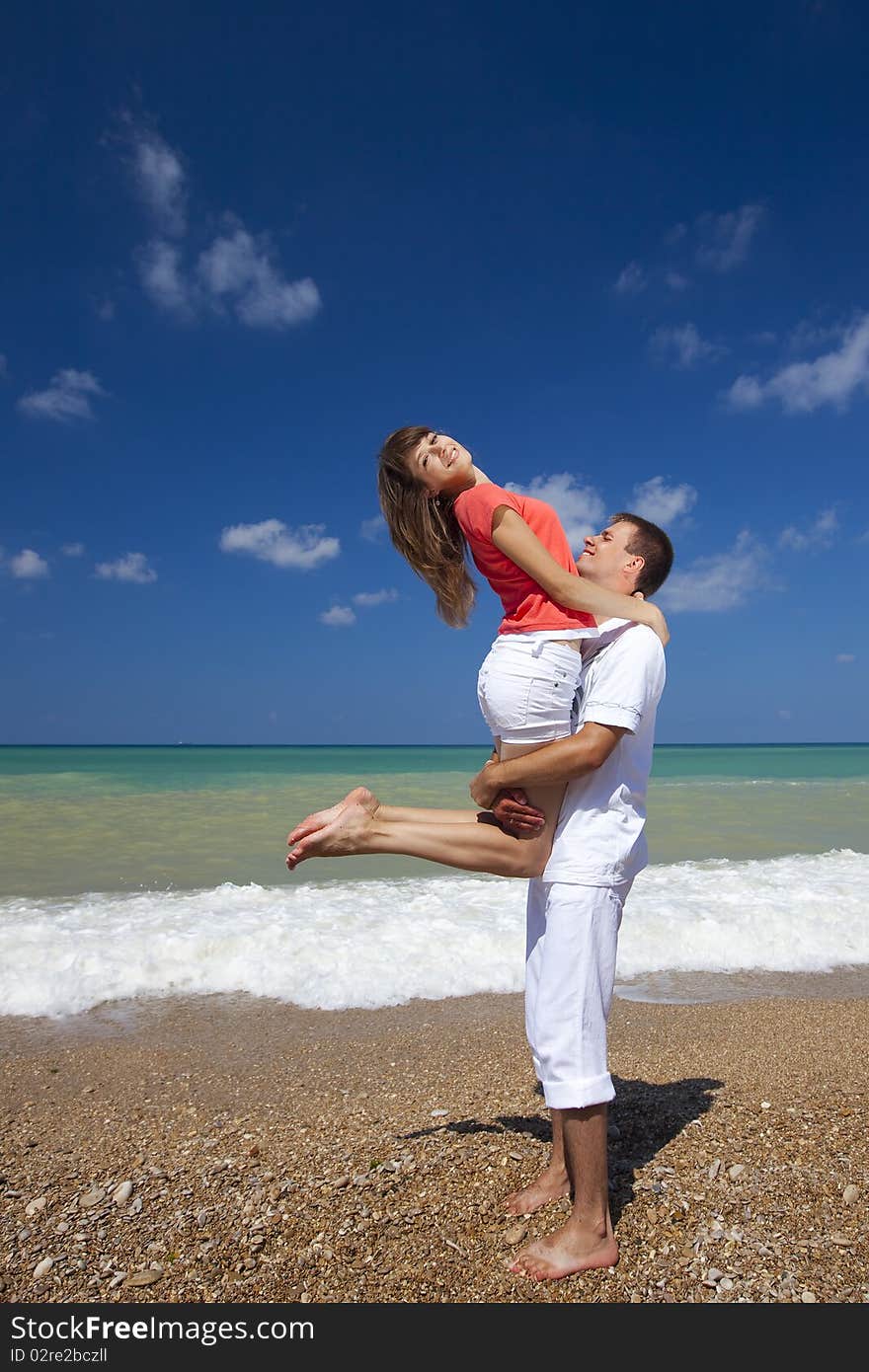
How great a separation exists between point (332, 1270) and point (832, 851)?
473 inches

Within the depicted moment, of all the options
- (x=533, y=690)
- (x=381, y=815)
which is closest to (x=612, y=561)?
(x=533, y=690)

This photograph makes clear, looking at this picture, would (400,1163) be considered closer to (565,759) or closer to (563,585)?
(565,759)

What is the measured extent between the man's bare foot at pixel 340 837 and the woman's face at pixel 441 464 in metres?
1.51

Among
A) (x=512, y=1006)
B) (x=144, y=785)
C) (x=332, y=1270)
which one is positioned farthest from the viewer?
(x=144, y=785)

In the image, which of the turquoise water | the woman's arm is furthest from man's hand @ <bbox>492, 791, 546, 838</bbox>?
the turquoise water

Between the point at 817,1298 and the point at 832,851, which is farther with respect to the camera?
the point at 832,851

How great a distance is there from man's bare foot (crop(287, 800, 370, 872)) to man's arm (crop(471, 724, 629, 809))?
0.65 metres

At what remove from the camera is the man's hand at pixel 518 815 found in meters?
3.00

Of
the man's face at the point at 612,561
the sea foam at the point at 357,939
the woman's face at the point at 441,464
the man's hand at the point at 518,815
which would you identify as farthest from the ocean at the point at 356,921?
the woman's face at the point at 441,464

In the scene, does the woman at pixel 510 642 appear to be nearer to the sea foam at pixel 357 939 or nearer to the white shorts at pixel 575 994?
the white shorts at pixel 575 994

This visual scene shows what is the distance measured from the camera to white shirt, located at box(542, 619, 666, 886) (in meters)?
2.90

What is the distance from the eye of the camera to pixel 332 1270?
2.77 m
